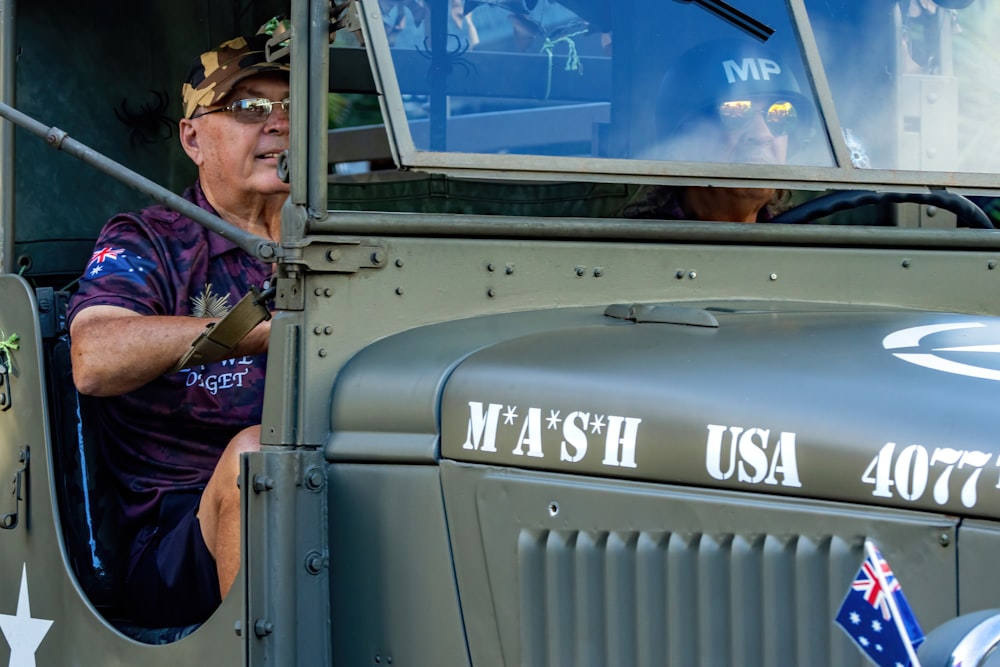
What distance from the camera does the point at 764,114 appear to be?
238cm

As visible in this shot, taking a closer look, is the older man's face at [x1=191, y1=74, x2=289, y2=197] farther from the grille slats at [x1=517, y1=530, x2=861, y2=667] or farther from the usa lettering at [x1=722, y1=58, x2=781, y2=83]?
the grille slats at [x1=517, y1=530, x2=861, y2=667]

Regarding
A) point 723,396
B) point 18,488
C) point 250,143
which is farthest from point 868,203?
point 18,488

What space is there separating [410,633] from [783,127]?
102 cm

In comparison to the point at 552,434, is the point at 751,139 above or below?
above

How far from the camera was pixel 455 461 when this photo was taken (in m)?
2.12

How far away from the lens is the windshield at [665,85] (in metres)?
2.27

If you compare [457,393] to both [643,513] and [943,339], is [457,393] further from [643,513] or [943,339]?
[943,339]

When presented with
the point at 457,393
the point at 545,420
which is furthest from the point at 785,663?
the point at 457,393

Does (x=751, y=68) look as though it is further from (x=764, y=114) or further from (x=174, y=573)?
(x=174, y=573)

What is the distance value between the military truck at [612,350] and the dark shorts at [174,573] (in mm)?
65

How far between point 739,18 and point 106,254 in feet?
4.48

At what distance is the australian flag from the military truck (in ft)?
1.44

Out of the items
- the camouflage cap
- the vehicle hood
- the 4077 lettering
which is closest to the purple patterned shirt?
the camouflage cap

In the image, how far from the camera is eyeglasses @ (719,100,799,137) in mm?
2367
